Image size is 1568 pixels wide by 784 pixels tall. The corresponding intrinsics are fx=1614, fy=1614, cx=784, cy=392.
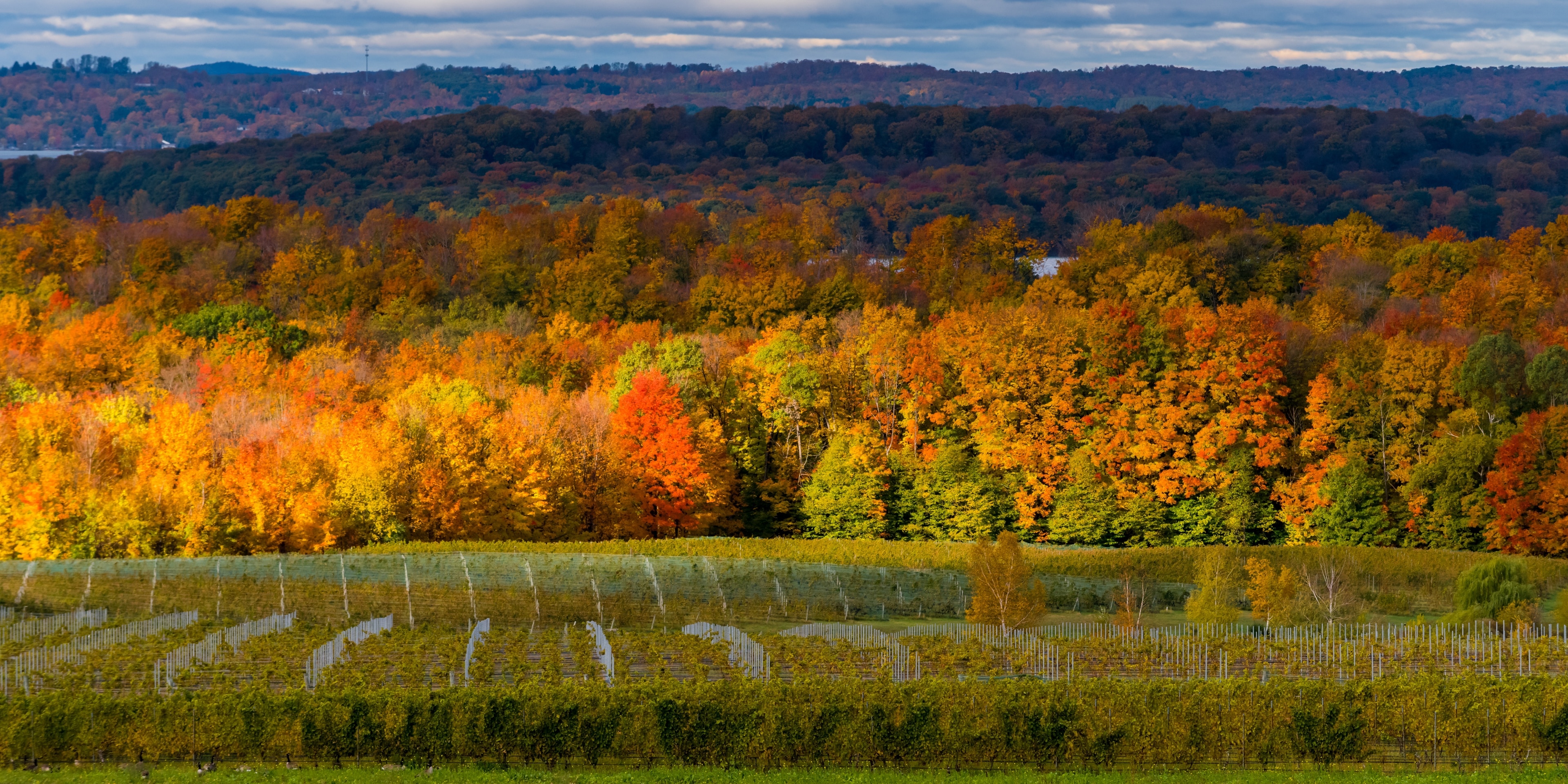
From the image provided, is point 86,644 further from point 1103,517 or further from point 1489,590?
point 1103,517

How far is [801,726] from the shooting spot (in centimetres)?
3912

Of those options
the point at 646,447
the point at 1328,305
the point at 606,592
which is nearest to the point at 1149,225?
the point at 1328,305

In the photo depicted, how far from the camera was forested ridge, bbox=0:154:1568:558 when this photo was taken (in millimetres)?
71500

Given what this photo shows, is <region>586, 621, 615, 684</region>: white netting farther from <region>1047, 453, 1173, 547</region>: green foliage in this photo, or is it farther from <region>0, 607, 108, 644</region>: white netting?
<region>1047, 453, 1173, 547</region>: green foliage

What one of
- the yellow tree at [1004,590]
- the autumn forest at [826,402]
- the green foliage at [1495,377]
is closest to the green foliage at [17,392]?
the autumn forest at [826,402]

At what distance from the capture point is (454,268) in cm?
13562

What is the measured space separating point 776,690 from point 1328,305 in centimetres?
7231

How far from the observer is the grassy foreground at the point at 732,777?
120 ft

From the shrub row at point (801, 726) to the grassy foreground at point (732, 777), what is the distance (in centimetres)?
64

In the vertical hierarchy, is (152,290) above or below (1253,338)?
below

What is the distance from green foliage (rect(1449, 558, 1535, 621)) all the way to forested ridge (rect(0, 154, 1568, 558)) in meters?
14.2

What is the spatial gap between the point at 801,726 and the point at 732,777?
2339 millimetres

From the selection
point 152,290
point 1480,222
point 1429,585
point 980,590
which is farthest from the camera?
point 1480,222

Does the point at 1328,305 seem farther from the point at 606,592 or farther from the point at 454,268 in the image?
the point at 454,268
